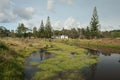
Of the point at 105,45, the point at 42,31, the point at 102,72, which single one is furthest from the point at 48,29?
the point at 102,72

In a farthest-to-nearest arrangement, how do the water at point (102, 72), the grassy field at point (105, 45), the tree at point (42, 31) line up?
the tree at point (42, 31) < the grassy field at point (105, 45) < the water at point (102, 72)

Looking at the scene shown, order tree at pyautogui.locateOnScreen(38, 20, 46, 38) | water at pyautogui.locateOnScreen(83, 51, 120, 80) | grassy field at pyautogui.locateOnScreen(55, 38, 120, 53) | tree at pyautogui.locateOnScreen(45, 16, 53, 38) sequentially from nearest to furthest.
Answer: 1. water at pyautogui.locateOnScreen(83, 51, 120, 80)
2. grassy field at pyautogui.locateOnScreen(55, 38, 120, 53)
3. tree at pyautogui.locateOnScreen(45, 16, 53, 38)
4. tree at pyautogui.locateOnScreen(38, 20, 46, 38)

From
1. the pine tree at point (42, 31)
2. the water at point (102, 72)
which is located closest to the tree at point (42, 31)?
the pine tree at point (42, 31)

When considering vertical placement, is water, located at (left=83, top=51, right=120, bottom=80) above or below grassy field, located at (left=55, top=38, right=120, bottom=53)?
below

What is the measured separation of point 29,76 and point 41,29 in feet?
416

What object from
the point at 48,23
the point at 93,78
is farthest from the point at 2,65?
the point at 48,23

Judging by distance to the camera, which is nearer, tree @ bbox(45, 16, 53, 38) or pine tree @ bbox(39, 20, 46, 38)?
tree @ bbox(45, 16, 53, 38)

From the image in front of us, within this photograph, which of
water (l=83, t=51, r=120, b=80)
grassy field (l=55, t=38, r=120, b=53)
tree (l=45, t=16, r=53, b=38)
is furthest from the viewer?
tree (l=45, t=16, r=53, b=38)

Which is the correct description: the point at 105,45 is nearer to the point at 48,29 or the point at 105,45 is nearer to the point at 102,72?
the point at 102,72

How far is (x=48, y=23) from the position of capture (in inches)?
5792

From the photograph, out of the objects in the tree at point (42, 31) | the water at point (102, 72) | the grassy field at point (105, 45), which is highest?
the tree at point (42, 31)

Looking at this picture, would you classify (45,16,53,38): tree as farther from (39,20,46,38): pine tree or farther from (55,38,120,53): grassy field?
(55,38,120,53): grassy field

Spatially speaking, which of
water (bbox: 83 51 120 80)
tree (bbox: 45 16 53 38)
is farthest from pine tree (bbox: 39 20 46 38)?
water (bbox: 83 51 120 80)

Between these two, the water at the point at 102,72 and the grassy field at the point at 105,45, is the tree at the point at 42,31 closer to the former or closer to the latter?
the grassy field at the point at 105,45
